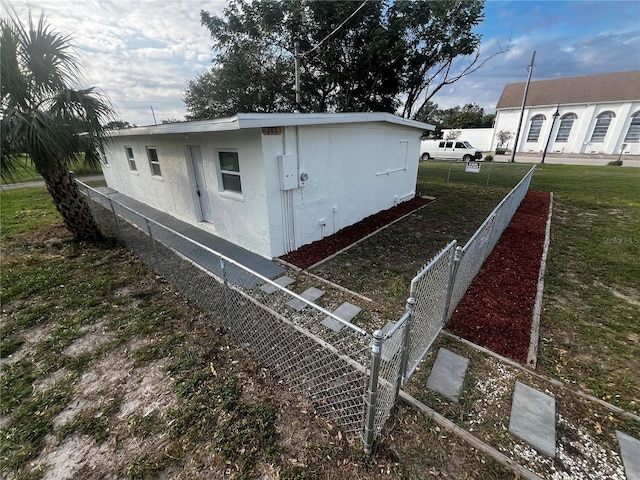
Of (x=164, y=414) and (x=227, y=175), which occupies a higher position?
(x=227, y=175)

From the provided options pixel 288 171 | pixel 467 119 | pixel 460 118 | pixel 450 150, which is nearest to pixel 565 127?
pixel 467 119

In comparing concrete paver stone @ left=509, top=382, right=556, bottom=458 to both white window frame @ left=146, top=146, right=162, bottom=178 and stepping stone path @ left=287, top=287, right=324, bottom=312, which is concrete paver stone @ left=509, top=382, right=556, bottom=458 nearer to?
stepping stone path @ left=287, top=287, right=324, bottom=312

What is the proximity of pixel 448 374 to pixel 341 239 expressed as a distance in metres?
3.94

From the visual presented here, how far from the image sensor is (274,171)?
4.84 meters

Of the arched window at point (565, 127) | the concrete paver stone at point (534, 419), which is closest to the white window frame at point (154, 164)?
the concrete paver stone at point (534, 419)

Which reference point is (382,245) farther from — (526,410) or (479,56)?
(479,56)

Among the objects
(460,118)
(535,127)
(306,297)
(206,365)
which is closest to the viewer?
(206,365)

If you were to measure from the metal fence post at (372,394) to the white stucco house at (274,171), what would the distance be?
360 centimetres

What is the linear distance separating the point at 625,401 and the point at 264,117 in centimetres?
529

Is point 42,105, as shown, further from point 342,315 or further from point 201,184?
point 342,315

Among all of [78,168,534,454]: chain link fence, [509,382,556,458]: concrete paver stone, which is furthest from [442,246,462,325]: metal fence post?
[509,382,556,458]: concrete paver stone

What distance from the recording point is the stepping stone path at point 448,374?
8.32ft

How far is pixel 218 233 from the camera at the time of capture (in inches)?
256

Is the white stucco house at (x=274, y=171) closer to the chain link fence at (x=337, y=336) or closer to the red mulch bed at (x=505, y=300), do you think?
the chain link fence at (x=337, y=336)
